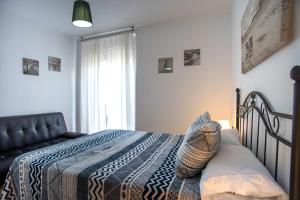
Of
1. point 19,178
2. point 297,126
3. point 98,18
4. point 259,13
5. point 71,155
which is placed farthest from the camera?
point 98,18

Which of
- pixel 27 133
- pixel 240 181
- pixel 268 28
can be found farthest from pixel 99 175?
pixel 27 133

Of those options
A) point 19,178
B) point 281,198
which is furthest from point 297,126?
point 19,178

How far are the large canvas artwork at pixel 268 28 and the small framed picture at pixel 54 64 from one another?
3.22m

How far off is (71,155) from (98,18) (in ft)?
7.51

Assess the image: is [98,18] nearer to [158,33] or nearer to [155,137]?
[158,33]

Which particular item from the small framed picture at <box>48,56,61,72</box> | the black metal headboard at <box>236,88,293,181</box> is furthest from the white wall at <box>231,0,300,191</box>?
the small framed picture at <box>48,56,61,72</box>

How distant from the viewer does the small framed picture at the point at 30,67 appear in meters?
2.95

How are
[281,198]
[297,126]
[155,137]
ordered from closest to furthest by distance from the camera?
[297,126] → [281,198] → [155,137]

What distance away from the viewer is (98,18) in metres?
3.00

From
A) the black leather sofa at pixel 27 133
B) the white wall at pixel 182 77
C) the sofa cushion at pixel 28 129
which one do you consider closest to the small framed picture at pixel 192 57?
the white wall at pixel 182 77

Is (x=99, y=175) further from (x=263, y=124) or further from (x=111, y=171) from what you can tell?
(x=263, y=124)

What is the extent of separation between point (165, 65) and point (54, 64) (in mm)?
2061

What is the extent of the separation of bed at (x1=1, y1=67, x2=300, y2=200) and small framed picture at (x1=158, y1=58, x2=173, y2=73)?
1.69 metres

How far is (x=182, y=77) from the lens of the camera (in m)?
3.16
